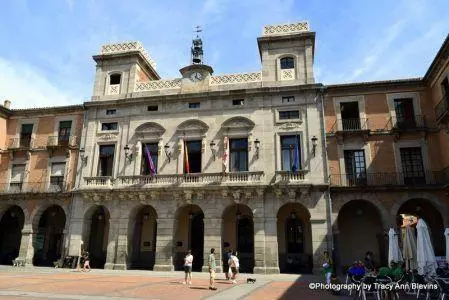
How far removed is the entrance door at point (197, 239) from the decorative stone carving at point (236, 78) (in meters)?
10.2

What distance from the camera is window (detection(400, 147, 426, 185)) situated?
24.0m

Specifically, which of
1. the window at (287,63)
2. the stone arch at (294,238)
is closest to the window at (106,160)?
the stone arch at (294,238)

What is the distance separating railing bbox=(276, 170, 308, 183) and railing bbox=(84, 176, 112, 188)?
1223cm

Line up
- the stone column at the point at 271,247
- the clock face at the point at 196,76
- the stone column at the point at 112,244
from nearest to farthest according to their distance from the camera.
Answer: the stone column at the point at 271,247, the stone column at the point at 112,244, the clock face at the point at 196,76

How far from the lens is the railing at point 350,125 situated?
25203 mm

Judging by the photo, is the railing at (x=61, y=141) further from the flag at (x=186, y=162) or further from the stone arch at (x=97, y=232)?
the flag at (x=186, y=162)

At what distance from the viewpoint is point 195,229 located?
2683 cm

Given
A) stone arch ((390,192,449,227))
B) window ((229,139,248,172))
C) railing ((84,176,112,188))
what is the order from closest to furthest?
stone arch ((390,192,449,227)) → window ((229,139,248,172)) → railing ((84,176,112,188))

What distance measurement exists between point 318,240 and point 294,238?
8.63 feet

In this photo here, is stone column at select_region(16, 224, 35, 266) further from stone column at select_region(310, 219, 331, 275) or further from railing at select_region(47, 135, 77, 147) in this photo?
stone column at select_region(310, 219, 331, 275)

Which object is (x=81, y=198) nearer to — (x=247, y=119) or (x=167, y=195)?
(x=167, y=195)

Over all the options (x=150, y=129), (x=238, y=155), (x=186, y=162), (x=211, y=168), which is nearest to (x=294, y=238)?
(x=238, y=155)

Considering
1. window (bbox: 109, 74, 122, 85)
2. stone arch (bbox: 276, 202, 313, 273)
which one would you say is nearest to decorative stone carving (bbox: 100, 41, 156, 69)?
window (bbox: 109, 74, 122, 85)

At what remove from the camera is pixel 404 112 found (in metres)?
25.6
